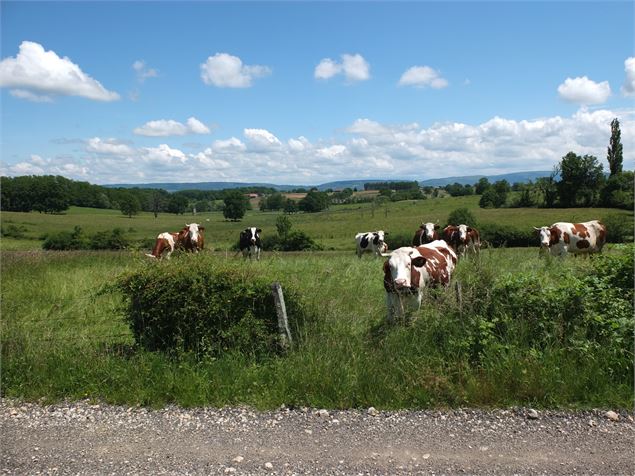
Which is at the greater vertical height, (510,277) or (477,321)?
(510,277)

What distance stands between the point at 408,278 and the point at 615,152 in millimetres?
102954

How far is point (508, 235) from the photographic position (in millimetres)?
54219

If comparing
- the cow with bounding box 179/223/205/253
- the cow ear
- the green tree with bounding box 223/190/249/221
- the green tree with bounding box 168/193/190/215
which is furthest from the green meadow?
the green tree with bounding box 168/193/190/215

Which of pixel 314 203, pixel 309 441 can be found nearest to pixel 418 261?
pixel 309 441

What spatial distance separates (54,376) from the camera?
6.39m

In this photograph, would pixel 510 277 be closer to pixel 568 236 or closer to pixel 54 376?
pixel 54 376

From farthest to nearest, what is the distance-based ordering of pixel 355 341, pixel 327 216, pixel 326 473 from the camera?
pixel 327 216
pixel 355 341
pixel 326 473

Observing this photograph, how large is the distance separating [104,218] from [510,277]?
340 feet

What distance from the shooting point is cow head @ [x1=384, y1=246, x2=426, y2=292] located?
8.08 meters

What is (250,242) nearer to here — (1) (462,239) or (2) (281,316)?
(1) (462,239)

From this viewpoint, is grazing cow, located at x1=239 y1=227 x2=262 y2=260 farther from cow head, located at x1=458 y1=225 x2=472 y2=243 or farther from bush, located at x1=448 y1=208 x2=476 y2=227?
bush, located at x1=448 y1=208 x2=476 y2=227

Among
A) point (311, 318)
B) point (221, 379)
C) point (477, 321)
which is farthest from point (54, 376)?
point (477, 321)

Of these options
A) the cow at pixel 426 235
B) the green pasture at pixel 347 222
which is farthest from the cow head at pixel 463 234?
the green pasture at pixel 347 222

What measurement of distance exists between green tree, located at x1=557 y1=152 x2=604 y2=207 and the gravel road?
87.9 metres
